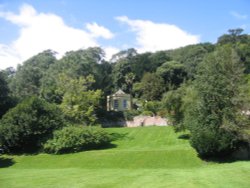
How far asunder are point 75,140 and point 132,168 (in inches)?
358

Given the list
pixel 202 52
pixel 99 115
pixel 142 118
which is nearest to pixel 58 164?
pixel 142 118

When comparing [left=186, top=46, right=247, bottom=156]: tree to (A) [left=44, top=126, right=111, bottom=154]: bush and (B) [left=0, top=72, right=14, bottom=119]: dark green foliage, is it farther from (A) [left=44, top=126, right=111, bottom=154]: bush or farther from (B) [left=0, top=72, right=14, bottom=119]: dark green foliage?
(B) [left=0, top=72, right=14, bottom=119]: dark green foliage

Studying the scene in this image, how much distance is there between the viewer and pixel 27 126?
3164cm

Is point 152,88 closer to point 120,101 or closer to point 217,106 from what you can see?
point 120,101

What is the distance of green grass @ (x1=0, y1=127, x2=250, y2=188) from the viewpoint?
51.1 feet

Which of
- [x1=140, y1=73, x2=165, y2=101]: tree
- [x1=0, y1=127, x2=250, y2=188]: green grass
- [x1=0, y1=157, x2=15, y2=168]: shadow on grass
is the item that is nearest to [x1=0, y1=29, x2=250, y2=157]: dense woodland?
[x1=0, y1=127, x2=250, y2=188]: green grass

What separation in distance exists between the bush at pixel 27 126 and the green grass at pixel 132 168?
6.47ft

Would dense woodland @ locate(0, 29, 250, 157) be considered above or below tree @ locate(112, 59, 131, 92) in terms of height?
below

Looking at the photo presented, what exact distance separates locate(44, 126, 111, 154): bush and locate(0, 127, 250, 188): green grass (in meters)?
1.17

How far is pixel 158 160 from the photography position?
24.6m

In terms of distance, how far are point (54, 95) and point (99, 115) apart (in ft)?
25.6

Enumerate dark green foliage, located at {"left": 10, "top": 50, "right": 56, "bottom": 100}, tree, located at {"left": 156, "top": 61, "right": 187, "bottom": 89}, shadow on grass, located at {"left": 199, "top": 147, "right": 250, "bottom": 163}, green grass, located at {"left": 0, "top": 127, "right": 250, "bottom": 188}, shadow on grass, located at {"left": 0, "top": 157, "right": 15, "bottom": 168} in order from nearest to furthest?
green grass, located at {"left": 0, "top": 127, "right": 250, "bottom": 188}
shadow on grass, located at {"left": 199, "top": 147, "right": 250, "bottom": 163}
shadow on grass, located at {"left": 0, "top": 157, "right": 15, "bottom": 168}
dark green foliage, located at {"left": 10, "top": 50, "right": 56, "bottom": 100}
tree, located at {"left": 156, "top": 61, "right": 187, "bottom": 89}

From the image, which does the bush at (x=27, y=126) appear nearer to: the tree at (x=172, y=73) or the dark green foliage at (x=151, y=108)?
the dark green foliage at (x=151, y=108)

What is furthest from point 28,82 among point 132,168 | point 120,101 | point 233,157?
point 233,157
